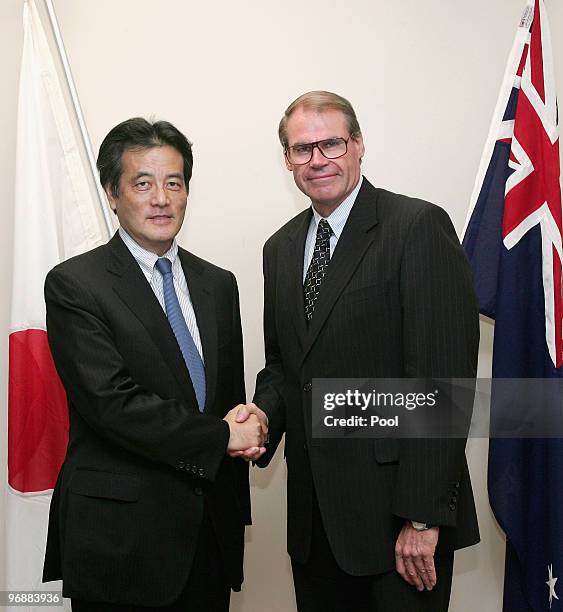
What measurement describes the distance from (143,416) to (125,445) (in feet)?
0.29

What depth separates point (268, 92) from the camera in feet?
9.43

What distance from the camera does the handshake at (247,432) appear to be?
78.7 inches

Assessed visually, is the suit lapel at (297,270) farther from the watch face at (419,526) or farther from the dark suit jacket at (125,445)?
the watch face at (419,526)

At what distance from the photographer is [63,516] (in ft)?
6.31

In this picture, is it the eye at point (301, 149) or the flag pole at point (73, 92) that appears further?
the flag pole at point (73, 92)

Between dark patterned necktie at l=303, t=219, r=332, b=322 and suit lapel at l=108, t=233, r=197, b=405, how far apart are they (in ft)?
1.16

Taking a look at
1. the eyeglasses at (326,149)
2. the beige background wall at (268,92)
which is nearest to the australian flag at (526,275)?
the beige background wall at (268,92)

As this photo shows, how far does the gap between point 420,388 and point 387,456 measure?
182mm

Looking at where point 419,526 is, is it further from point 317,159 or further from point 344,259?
point 317,159

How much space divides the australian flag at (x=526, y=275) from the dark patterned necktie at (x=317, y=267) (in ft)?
2.44

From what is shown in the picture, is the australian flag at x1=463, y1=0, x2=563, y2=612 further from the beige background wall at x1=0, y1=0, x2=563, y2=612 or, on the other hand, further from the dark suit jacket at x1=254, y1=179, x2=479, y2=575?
the dark suit jacket at x1=254, y1=179, x2=479, y2=575

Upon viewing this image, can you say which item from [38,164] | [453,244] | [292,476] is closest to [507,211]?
[453,244]

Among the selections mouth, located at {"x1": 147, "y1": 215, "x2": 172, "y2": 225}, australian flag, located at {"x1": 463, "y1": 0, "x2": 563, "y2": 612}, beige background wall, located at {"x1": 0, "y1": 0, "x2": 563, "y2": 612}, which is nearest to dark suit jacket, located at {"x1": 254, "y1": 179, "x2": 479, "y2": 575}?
mouth, located at {"x1": 147, "y1": 215, "x2": 172, "y2": 225}

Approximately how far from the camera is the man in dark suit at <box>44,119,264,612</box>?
1885 mm
